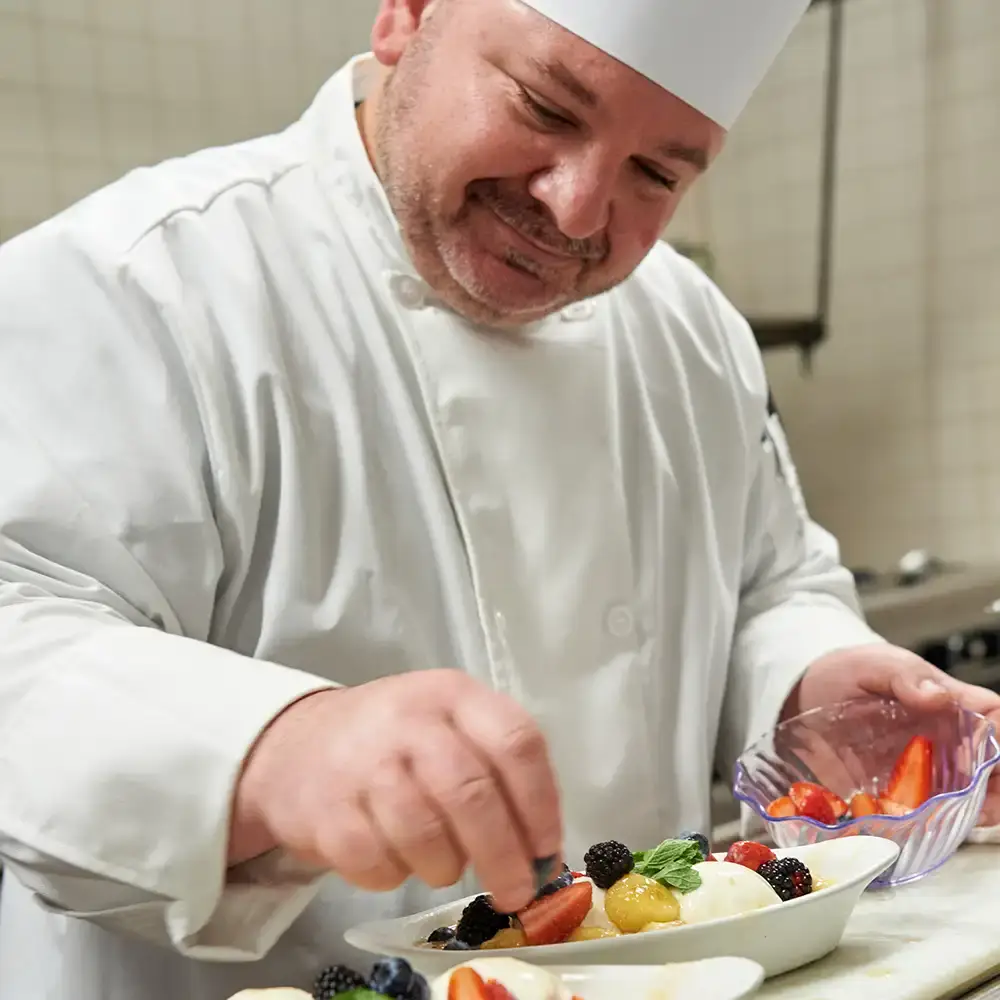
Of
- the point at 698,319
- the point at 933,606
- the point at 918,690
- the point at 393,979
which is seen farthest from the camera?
the point at 933,606

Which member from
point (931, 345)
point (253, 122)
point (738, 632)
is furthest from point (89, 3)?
point (931, 345)

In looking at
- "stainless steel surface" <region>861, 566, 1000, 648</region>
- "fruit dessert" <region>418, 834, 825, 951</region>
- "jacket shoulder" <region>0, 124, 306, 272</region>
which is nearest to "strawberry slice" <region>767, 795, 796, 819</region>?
"fruit dessert" <region>418, 834, 825, 951</region>

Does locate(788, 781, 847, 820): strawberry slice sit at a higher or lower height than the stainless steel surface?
higher

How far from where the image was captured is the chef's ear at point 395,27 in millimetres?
1024

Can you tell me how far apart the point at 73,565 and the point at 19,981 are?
1.11ft

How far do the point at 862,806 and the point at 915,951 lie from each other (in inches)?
8.1

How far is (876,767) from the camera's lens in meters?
1.03

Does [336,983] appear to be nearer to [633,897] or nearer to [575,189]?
[633,897]

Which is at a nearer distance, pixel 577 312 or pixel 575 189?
pixel 575 189

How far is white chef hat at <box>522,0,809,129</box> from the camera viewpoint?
2.98ft

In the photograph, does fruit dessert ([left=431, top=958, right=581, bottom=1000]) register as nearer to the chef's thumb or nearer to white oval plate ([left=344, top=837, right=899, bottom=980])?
white oval plate ([left=344, top=837, right=899, bottom=980])

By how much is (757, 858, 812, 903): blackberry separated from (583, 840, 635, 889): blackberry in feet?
0.26

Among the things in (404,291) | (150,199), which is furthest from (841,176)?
(150,199)

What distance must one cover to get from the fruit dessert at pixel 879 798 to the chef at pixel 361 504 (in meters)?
0.06
